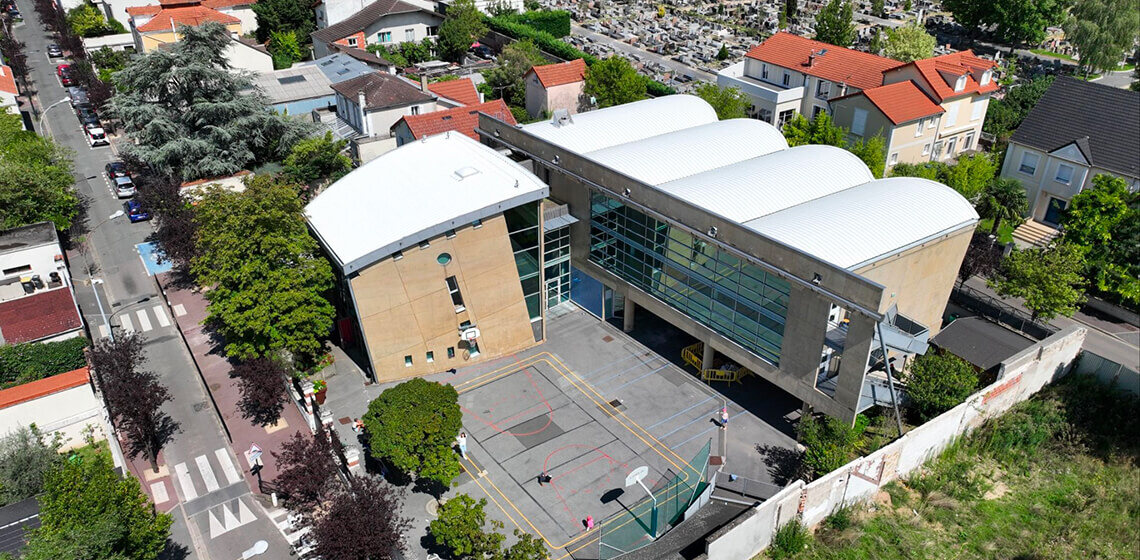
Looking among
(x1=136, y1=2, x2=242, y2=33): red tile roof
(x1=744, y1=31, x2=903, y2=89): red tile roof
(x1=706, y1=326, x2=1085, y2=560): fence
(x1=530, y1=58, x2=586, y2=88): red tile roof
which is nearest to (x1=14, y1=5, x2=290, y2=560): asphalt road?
(x1=136, y1=2, x2=242, y2=33): red tile roof

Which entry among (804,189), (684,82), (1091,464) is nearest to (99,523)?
(804,189)

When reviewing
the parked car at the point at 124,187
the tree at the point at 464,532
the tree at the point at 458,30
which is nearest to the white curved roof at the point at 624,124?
the tree at the point at 464,532

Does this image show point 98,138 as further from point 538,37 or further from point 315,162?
point 538,37

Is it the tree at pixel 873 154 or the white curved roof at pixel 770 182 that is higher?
the white curved roof at pixel 770 182

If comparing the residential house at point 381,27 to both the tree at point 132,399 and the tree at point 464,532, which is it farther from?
the tree at point 464,532

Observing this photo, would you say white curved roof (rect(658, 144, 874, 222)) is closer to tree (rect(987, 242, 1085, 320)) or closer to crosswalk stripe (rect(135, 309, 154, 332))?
→ tree (rect(987, 242, 1085, 320))

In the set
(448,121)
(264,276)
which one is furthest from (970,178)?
(264,276)
